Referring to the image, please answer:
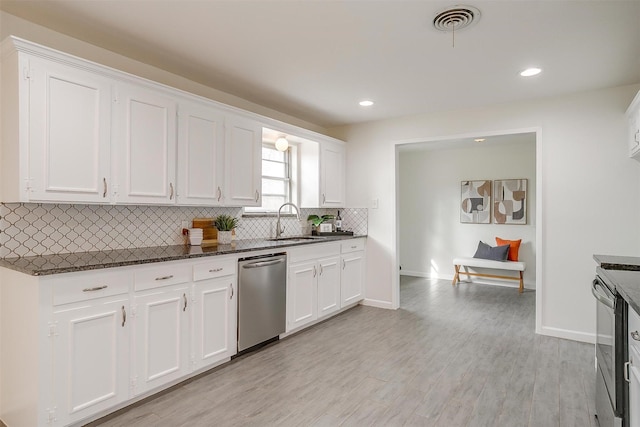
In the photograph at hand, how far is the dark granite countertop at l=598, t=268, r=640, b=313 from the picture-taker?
1.38 m

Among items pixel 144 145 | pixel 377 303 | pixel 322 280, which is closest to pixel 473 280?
pixel 377 303

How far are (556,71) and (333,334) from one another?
3202 millimetres

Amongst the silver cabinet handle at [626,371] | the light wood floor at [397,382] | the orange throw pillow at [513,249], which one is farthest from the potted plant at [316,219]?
the silver cabinet handle at [626,371]

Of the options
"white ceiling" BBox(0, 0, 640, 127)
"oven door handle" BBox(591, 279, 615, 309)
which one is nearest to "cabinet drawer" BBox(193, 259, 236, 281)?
"white ceiling" BBox(0, 0, 640, 127)

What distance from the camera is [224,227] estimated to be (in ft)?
11.4

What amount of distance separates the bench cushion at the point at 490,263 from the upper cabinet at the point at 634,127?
292cm

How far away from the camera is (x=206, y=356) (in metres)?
2.74

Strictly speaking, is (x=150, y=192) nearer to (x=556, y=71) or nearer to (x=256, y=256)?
(x=256, y=256)

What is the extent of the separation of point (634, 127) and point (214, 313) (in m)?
3.76

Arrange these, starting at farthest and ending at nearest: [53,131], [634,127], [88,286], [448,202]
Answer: [448,202] < [634,127] < [53,131] < [88,286]

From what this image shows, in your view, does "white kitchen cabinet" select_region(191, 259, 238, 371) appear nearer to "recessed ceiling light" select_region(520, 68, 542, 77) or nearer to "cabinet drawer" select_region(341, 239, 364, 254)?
"cabinet drawer" select_region(341, 239, 364, 254)

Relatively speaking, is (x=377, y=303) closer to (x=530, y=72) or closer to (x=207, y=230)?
(x=207, y=230)

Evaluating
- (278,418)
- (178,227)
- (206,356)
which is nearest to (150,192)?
(178,227)

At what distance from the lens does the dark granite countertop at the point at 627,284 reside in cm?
138
